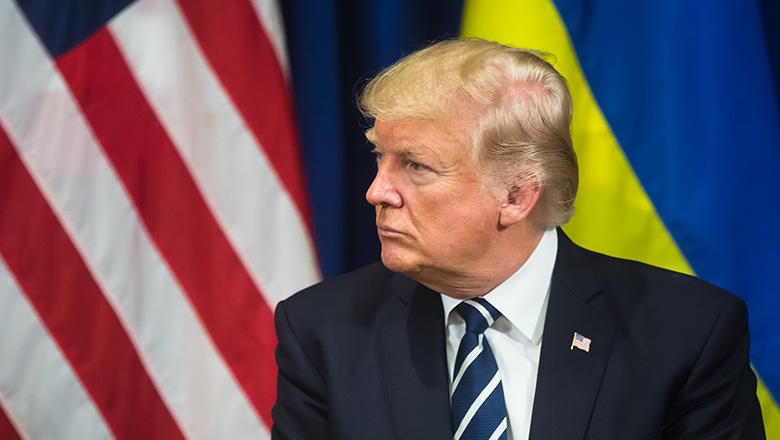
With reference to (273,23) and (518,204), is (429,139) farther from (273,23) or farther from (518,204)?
(273,23)

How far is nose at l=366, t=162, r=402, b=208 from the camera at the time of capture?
55.7 inches

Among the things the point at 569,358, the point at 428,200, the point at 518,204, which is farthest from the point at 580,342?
the point at 428,200

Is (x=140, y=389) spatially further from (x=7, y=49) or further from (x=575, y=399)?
(x=575, y=399)

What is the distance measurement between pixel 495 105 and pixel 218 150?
0.93 metres

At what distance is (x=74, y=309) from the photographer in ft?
6.81

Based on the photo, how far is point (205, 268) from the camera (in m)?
2.13

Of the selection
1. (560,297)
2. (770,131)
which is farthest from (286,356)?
(770,131)

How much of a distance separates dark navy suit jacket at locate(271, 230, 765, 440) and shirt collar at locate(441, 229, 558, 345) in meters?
0.03

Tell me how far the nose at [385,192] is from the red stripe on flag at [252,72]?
74 centimetres

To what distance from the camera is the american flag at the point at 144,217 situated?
2.02 metres

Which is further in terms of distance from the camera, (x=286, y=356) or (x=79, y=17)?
(x=79, y=17)

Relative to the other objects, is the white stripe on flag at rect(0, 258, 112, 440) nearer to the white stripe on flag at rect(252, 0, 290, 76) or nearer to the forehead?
the white stripe on flag at rect(252, 0, 290, 76)

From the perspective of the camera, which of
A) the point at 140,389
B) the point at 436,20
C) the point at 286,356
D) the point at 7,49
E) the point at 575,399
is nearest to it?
the point at 575,399

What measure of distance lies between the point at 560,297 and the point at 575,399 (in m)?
0.18
